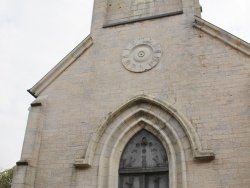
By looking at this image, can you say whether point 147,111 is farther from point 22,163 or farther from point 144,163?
point 22,163

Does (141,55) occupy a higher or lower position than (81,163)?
higher

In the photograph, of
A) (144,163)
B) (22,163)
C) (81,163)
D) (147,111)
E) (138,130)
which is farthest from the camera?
(138,130)

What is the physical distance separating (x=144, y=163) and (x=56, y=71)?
15.0 ft

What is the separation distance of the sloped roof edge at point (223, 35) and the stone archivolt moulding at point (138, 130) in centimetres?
271

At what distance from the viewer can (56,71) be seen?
11.1 metres

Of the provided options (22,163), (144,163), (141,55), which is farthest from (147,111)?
(22,163)

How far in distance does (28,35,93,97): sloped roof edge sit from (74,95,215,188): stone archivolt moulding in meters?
2.85

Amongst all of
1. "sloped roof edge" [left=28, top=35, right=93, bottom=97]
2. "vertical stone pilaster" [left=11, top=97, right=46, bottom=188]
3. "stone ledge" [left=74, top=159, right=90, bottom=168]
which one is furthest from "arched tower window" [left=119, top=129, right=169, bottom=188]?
"sloped roof edge" [left=28, top=35, right=93, bottom=97]

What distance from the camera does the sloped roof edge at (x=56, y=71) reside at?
11.0 m

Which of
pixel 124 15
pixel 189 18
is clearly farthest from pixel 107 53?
pixel 189 18

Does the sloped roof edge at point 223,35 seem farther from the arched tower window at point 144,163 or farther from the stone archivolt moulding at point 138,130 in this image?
the arched tower window at point 144,163

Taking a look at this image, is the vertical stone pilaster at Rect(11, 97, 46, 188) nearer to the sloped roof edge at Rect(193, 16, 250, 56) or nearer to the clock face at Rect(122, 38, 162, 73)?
the clock face at Rect(122, 38, 162, 73)

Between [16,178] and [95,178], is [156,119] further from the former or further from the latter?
[16,178]

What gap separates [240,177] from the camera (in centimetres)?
770
